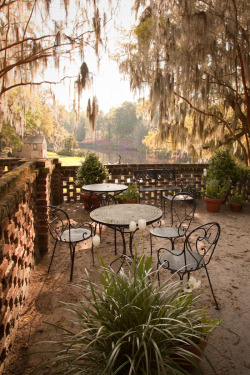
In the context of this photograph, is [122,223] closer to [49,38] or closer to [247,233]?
[247,233]

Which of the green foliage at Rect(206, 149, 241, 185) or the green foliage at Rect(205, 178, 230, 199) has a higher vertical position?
the green foliage at Rect(206, 149, 241, 185)

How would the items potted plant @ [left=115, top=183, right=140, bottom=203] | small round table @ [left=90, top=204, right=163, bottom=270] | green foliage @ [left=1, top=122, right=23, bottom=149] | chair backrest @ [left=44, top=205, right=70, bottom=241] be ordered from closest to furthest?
small round table @ [left=90, top=204, right=163, bottom=270] → chair backrest @ [left=44, top=205, right=70, bottom=241] → potted plant @ [left=115, top=183, right=140, bottom=203] → green foliage @ [left=1, top=122, right=23, bottom=149]

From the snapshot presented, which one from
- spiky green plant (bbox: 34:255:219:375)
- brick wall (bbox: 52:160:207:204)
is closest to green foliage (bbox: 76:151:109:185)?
brick wall (bbox: 52:160:207:204)

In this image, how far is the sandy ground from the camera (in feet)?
5.43

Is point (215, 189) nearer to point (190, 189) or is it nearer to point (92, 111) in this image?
point (190, 189)

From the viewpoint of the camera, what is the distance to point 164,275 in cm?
281

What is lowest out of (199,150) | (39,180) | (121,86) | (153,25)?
(39,180)

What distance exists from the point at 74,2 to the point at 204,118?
402cm

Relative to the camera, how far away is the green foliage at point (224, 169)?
5.94 m

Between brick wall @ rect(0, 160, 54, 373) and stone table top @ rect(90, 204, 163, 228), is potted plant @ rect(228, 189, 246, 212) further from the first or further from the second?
brick wall @ rect(0, 160, 54, 373)

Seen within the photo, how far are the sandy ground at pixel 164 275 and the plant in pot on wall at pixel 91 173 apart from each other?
1.60m

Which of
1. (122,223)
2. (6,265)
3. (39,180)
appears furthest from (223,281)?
(39,180)

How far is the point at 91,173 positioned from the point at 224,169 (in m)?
3.26

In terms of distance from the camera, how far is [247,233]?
4266 millimetres
